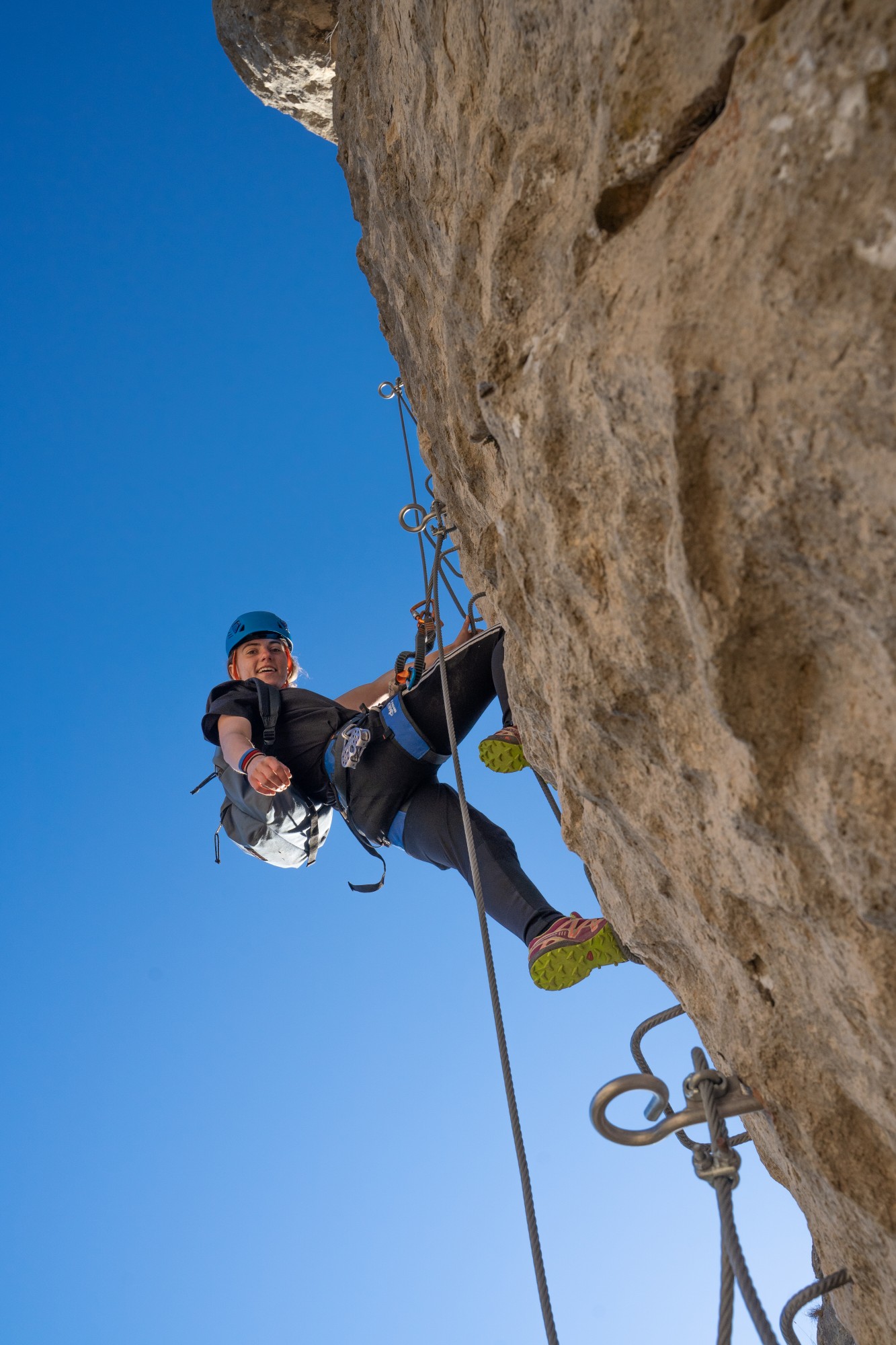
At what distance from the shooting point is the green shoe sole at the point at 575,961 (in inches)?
111

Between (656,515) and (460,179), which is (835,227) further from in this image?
(460,179)

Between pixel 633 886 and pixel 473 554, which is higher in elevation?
pixel 473 554

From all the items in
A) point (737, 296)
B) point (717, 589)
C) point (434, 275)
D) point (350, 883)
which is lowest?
point (717, 589)

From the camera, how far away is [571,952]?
9.35ft

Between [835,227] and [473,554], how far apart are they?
2445mm

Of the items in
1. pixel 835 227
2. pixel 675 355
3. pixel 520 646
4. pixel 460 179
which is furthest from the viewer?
pixel 520 646

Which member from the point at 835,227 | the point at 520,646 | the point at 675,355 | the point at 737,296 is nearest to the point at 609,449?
the point at 675,355

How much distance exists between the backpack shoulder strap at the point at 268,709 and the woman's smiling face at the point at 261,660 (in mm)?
508

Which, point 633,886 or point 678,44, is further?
point 633,886

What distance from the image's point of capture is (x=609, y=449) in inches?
63.7

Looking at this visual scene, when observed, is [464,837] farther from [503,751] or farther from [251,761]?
[251,761]

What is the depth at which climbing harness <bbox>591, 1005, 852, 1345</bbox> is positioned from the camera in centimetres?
157

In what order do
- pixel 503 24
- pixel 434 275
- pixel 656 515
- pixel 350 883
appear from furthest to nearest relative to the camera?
1. pixel 350 883
2. pixel 434 275
3. pixel 503 24
4. pixel 656 515

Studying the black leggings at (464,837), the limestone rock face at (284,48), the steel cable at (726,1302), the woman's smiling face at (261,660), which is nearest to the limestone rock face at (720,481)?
the steel cable at (726,1302)
